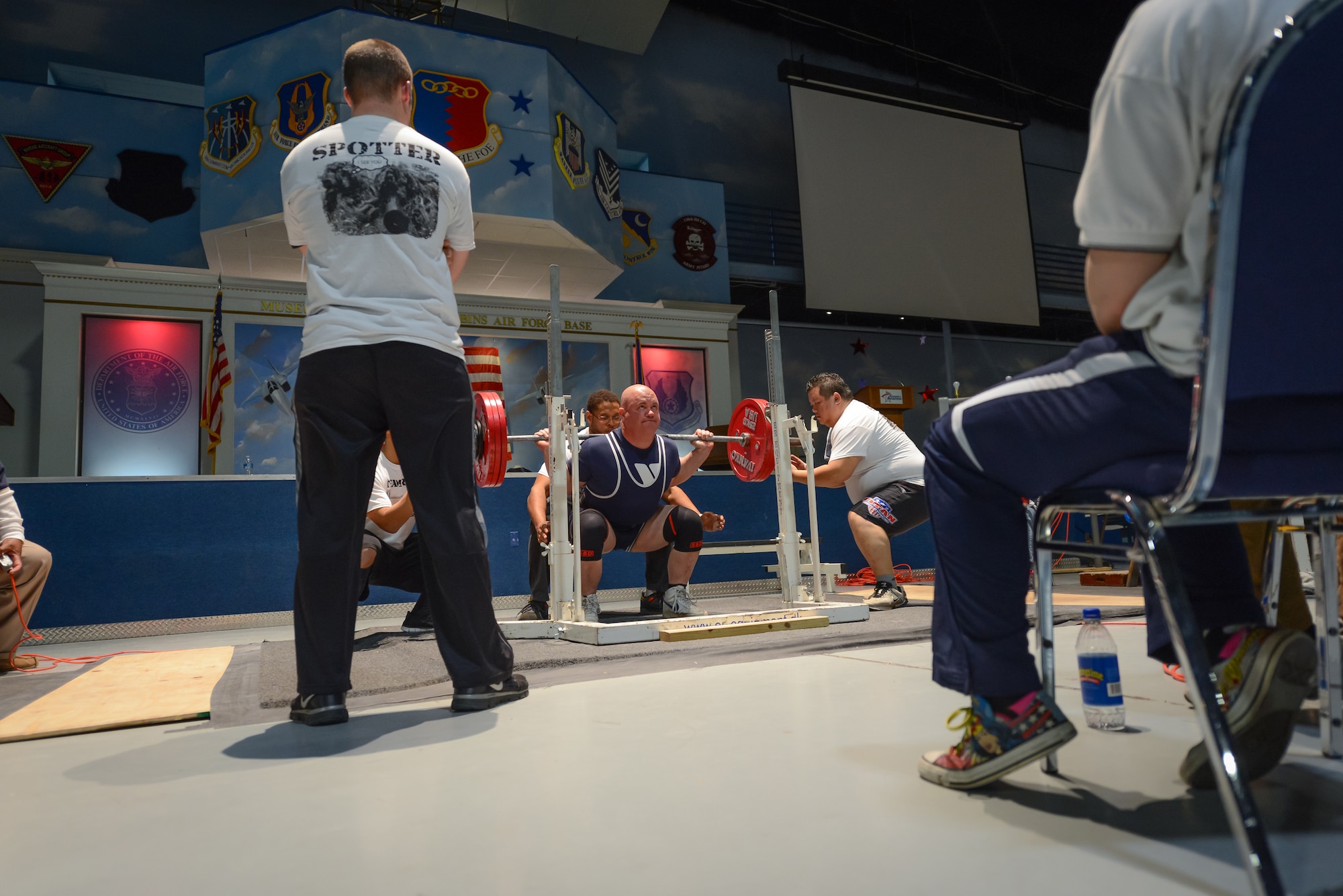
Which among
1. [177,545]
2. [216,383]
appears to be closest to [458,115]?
[216,383]

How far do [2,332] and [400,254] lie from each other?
8846 mm

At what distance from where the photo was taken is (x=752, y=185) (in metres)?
11.7

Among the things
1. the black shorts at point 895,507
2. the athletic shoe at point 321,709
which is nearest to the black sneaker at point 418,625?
the athletic shoe at point 321,709

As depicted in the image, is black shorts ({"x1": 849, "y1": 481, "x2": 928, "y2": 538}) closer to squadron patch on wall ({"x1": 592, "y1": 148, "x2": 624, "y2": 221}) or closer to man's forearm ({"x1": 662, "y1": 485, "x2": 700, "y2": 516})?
man's forearm ({"x1": 662, "y1": 485, "x2": 700, "y2": 516})

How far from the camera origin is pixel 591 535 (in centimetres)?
337

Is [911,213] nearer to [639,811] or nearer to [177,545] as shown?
[177,545]

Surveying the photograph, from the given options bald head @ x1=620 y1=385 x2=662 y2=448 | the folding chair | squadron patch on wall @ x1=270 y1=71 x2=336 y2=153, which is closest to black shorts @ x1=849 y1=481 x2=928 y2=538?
bald head @ x1=620 y1=385 x2=662 y2=448

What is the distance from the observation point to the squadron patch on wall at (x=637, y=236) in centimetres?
991

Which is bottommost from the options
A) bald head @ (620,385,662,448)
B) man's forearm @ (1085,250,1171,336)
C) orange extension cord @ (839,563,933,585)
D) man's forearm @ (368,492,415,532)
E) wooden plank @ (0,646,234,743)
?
orange extension cord @ (839,563,933,585)

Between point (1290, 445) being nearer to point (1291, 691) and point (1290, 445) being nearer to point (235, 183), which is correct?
point (1291, 691)

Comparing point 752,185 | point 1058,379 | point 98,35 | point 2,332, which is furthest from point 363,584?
point 752,185

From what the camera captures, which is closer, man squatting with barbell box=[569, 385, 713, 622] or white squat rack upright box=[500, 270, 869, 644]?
white squat rack upright box=[500, 270, 869, 644]

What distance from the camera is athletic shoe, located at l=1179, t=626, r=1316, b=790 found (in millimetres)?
889

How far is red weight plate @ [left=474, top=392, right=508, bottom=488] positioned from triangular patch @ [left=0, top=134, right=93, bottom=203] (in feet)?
25.5
